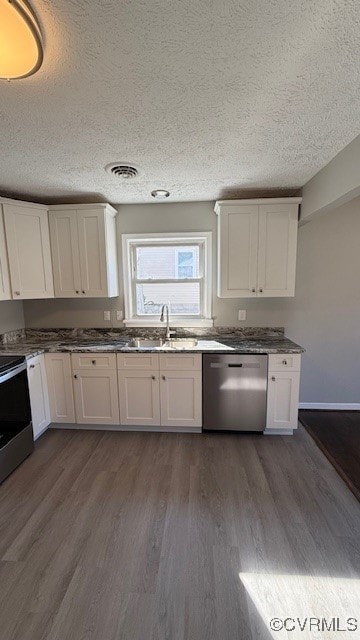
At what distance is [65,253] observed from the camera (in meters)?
2.88

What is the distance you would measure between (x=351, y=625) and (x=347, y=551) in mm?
374

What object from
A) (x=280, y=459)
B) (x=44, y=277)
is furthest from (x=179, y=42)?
(x=280, y=459)

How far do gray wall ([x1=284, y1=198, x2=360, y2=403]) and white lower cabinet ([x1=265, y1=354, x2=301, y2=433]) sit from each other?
643mm

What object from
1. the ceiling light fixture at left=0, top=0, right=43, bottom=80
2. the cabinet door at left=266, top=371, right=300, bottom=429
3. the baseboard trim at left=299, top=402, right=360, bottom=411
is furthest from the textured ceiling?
the baseboard trim at left=299, top=402, right=360, bottom=411

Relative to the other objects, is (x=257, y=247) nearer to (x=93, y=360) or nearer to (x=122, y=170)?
(x=122, y=170)

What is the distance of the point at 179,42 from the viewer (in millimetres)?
1020

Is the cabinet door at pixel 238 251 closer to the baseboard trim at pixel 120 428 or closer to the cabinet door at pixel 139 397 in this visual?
the cabinet door at pixel 139 397

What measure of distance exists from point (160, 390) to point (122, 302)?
3.73 feet

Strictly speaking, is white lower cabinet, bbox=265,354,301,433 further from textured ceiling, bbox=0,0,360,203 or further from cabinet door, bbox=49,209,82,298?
cabinet door, bbox=49,209,82,298

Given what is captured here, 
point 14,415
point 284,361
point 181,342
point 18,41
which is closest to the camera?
point 18,41

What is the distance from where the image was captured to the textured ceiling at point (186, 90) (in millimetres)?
931

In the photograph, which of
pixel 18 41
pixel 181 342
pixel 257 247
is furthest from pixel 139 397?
pixel 18 41

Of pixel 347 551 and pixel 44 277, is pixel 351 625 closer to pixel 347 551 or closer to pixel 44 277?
pixel 347 551

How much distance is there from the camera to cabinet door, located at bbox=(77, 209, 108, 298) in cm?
280
